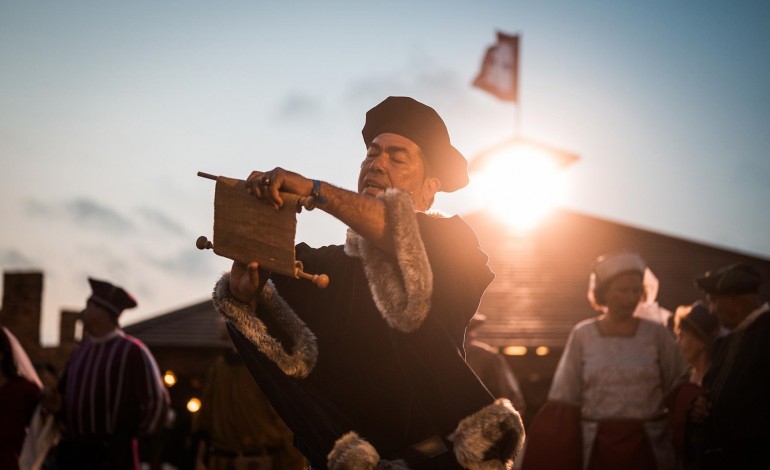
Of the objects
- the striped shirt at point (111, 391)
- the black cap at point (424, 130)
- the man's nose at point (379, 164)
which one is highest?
the black cap at point (424, 130)

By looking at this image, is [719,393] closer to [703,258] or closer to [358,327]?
[358,327]

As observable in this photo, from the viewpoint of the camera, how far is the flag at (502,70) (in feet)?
78.8

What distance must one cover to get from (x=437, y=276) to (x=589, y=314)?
13.1m

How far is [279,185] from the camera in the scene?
2062 millimetres

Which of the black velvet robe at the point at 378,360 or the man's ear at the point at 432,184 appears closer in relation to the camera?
the black velvet robe at the point at 378,360

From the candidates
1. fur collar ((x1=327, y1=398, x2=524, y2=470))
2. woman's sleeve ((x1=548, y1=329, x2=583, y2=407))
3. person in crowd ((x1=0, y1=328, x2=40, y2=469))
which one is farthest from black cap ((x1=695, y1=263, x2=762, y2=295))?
person in crowd ((x1=0, y1=328, x2=40, y2=469))

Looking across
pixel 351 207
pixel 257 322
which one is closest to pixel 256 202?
pixel 351 207

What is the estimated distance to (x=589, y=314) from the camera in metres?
14.6

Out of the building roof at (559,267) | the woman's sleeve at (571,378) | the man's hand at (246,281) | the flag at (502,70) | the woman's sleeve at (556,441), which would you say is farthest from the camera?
the flag at (502,70)

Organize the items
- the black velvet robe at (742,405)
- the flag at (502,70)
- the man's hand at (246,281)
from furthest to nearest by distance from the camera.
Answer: the flag at (502,70) < the black velvet robe at (742,405) < the man's hand at (246,281)

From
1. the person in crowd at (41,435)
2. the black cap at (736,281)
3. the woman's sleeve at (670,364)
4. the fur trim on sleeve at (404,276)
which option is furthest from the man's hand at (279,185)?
the person in crowd at (41,435)

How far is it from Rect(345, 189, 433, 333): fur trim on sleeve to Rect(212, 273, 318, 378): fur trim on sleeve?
37 centimetres

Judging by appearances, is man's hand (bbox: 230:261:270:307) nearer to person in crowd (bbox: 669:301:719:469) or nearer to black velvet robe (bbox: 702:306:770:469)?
black velvet robe (bbox: 702:306:770:469)

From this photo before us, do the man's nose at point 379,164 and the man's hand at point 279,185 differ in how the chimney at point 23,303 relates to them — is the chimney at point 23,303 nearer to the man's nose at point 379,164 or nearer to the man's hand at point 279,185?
the man's nose at point 379,164
